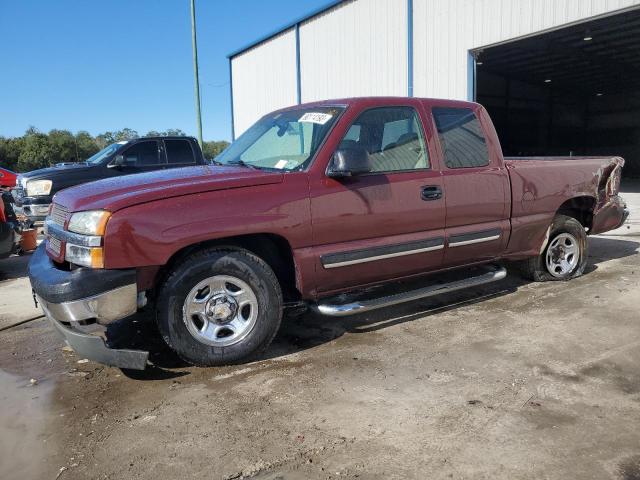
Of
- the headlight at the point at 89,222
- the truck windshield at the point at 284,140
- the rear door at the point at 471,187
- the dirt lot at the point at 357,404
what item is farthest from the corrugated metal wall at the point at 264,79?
the headlight at the point at 89,222

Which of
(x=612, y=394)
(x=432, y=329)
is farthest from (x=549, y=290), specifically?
(x=612, y=394)

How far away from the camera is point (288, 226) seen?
134 inches

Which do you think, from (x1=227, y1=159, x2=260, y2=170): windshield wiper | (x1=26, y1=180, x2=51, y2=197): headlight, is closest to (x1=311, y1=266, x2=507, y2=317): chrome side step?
(x1=227, y1=159, x2=260, y2=170): windshield wiper

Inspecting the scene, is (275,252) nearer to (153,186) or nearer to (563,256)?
(153,186)

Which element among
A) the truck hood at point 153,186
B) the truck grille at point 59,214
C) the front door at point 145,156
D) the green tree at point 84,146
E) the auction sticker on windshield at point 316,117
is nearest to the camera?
the truck hood at point 153,186

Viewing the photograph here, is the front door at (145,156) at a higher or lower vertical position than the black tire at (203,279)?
higher

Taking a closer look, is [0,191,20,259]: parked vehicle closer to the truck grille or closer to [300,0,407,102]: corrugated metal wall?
the truck grille

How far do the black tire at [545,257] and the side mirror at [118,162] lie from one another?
22.3 ft

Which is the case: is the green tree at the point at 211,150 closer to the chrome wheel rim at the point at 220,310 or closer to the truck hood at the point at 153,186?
the truck hood at the point at 153,186

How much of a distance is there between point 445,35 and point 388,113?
10.9 meters

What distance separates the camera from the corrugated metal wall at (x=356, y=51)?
1488 cm

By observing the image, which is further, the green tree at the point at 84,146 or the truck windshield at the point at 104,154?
the green tree at the point at 84,146

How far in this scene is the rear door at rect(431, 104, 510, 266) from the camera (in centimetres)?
413

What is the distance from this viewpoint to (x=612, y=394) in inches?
115
